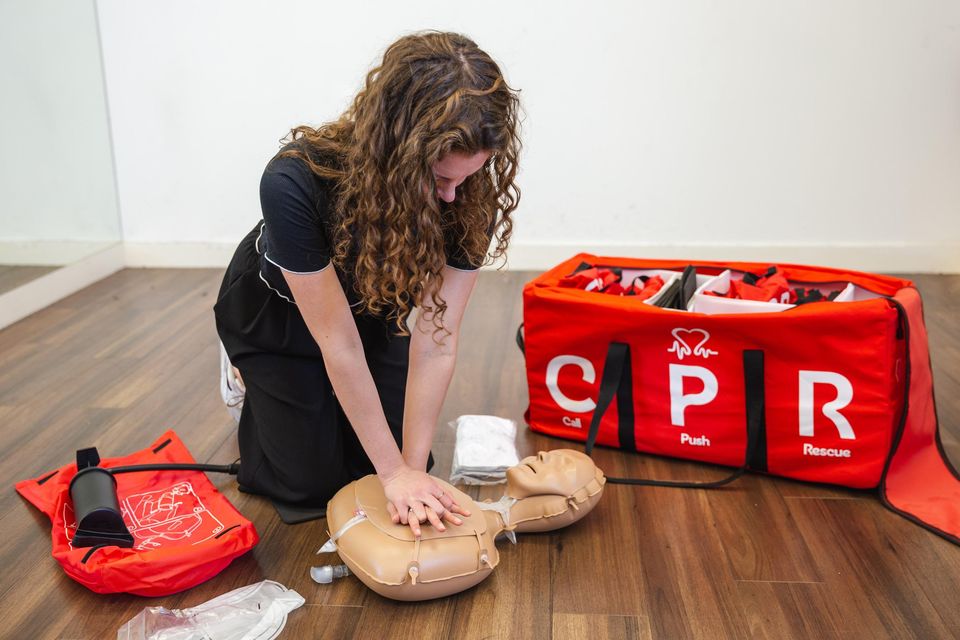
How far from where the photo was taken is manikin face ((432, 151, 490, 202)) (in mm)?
1165

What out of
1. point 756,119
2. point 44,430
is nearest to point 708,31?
point 756,119

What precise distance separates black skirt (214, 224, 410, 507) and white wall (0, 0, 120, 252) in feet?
4.89

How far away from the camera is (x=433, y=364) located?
1493 mm

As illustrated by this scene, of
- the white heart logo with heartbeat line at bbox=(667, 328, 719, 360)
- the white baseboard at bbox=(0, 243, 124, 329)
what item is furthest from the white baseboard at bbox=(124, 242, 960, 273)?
the white heart logo with heartbeat line at bbox=(667, 328, 719, 360)

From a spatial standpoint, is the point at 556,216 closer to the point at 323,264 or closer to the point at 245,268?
the point at 245,268

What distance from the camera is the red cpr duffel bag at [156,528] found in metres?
1.37

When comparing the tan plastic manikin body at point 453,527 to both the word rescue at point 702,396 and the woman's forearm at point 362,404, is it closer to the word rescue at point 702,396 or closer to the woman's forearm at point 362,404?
the woman's forearm at point 362,404

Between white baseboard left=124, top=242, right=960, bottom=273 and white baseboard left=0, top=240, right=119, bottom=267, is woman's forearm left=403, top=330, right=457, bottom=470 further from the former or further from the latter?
white baseboard left=0, top=240, right=119, bottom=267

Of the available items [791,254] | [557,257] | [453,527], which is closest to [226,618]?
[453,527]

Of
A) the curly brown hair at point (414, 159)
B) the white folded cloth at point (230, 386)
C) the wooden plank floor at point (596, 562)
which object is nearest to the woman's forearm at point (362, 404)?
the curly brown hair at point (414, 159)

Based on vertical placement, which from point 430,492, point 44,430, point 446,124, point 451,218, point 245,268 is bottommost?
point 44,430

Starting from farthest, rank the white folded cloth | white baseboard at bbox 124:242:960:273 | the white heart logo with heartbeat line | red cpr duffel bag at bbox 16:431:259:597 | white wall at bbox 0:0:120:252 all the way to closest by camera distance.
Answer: white baseboard at bbox 124:242:960:273 → white wall at bbox 0:0:120:252 → the white folded cloth → the white heart logo with heartbeat line → red cpr duffel bag at bbox 16:431:259:597

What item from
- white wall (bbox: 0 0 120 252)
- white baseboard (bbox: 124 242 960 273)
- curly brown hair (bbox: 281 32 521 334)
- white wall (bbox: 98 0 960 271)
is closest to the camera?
curly brown hair (bbox: 281 32 521 334)

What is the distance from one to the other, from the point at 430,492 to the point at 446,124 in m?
0.59
